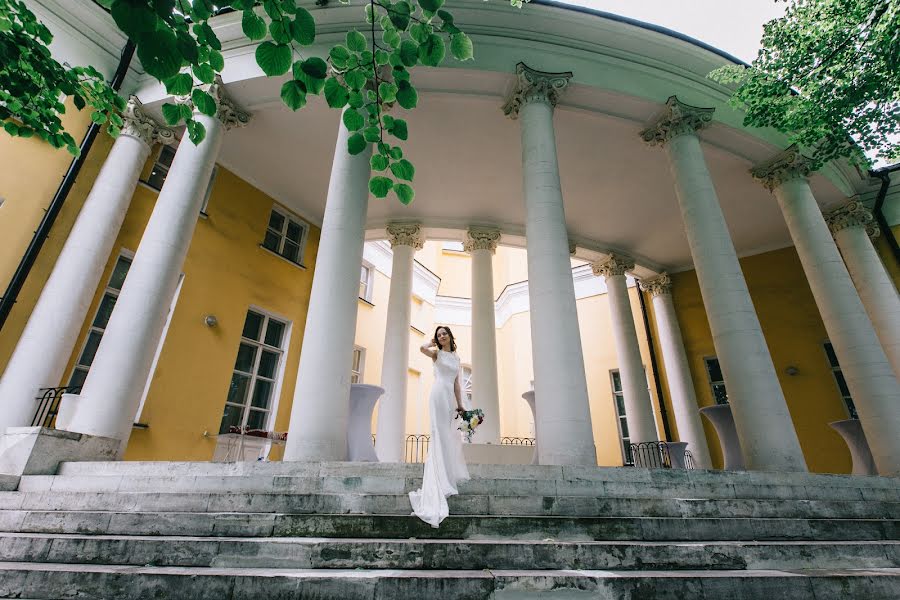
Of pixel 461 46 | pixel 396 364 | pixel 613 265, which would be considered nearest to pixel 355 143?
pixel 461 46

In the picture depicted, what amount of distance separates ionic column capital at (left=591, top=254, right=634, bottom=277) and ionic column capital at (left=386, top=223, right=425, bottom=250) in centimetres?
613

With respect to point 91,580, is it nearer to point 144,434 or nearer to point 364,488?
point 364,488

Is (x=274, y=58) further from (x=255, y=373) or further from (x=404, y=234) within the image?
(x=404, y=234)

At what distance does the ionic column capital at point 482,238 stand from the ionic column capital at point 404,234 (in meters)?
1.57

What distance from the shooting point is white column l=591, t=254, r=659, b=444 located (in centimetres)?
1245

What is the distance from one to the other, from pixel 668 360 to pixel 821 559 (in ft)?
39.8

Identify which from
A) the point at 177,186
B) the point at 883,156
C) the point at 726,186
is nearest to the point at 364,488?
the point at 177,186

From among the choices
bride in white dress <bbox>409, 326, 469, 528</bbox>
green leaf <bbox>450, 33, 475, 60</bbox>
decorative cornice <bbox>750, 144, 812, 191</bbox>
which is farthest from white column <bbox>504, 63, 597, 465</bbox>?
decorative cornice <bbox>750, 144, 812, 191</bbox>

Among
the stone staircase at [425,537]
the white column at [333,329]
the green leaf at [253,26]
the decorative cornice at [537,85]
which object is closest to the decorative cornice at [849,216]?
the decorative cornice at [537,85]

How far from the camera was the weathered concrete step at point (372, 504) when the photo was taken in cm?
375

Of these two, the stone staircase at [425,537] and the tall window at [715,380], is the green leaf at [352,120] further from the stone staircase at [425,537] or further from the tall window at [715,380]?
the tall window at [715,380]

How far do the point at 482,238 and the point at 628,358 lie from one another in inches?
225

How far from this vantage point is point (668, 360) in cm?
1458

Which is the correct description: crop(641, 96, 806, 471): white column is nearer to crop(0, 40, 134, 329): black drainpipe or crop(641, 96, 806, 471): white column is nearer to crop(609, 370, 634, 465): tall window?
crop(609, 370, 634, 465): tall window
